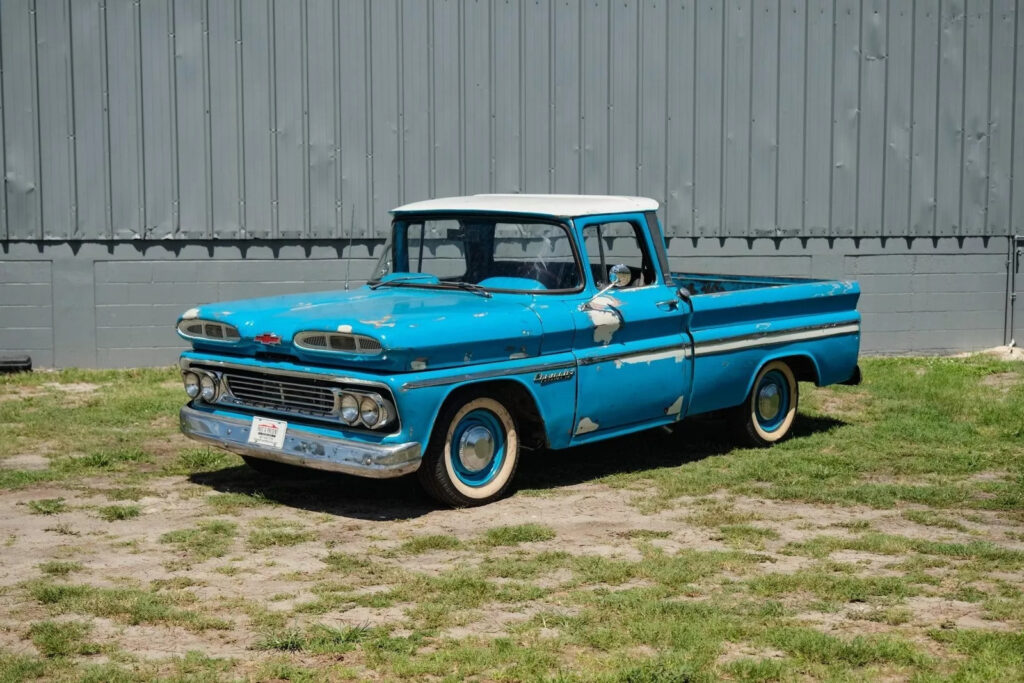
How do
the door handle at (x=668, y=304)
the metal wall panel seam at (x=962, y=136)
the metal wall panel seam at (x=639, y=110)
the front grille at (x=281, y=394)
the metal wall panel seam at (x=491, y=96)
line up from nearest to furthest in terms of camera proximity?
1. the front grille at (x=281, y=394)
2. the door handle at (x=668, y=304)
3. the metal wall panel seam at (x=491, y=96)
4. the metal wall panel seam at (x=639, y=110)
5. the metal wall panel seam at (x=962, y=136)

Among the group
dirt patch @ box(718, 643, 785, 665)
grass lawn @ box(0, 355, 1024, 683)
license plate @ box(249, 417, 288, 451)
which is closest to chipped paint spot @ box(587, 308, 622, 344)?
grass lawn @ box(0, 355, 1024, 683)

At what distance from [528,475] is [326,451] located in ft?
5.77

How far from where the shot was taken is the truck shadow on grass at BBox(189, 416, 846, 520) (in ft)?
25.2

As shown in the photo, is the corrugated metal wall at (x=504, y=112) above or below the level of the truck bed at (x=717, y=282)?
above

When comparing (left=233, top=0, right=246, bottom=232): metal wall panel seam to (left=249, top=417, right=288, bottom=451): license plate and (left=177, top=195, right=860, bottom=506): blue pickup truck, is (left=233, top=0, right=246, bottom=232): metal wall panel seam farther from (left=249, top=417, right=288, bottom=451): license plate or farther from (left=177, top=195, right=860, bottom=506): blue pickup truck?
(left=249, top=417, right=288, bottom=451): license plate

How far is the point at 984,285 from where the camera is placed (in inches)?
560

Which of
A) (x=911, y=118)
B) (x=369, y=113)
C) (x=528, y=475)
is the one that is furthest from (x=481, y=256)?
(x=911, y=118)

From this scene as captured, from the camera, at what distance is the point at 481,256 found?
8.30m

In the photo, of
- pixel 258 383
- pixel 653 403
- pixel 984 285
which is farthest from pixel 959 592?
pixel 984 285

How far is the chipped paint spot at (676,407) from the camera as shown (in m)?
8.61

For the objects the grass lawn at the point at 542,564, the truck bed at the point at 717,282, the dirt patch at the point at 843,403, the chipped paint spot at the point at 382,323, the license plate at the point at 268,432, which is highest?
the truck bed at the point at 717,282

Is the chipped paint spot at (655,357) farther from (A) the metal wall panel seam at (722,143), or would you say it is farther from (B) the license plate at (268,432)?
(A) the metal wall panel seam at (722,143)

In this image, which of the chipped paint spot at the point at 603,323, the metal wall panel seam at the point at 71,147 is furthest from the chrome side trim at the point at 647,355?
the metal wall panel seam at the point at 71,147

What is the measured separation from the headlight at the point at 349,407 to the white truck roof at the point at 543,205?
68.3 inches
